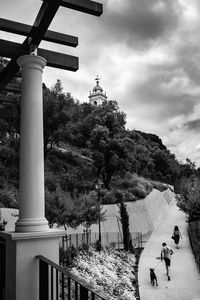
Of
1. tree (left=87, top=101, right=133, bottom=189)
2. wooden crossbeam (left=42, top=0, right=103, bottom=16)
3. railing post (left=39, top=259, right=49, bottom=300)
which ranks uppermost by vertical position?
tree (left=87, top=101, right=133, bottom=189)

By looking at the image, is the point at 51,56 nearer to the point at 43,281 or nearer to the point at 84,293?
the point at 43,281

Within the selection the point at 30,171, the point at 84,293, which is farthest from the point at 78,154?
the point at 84,293

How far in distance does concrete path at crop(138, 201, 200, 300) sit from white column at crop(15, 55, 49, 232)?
921 cm

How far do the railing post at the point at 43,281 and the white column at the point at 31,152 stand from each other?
19.1 inches

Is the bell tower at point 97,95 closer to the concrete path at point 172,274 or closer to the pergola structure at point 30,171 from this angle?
the concrete path at point 172,274

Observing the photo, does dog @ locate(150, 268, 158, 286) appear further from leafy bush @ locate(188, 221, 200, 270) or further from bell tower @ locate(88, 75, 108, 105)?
bell tower @ locate(88, 75, 108, 105)

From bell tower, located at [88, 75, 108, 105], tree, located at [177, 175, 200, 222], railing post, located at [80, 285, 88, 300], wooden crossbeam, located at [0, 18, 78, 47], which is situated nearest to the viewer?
railing post, located at [80, 285, 88, 300]

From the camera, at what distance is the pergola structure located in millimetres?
3436

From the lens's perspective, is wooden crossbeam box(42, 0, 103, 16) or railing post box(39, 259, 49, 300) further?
wooden crossbeam box(42, 0, 103, 16)

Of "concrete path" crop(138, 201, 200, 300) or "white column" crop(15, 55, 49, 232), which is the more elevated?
"white column" crop(15, 55, 49, 232)

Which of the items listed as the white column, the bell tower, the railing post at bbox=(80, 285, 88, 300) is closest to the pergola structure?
the white column

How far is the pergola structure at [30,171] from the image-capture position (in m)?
3.44

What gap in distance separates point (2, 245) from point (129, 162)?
23.4 meters

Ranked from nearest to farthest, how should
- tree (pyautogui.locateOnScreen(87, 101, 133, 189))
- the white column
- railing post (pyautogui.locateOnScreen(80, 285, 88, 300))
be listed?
railing post (pyautogui.locateOnScreen(80, 285, 88, 300)) → the white column → tree (pyautogui.locateOnScreen(87, 101, 133, 189))
